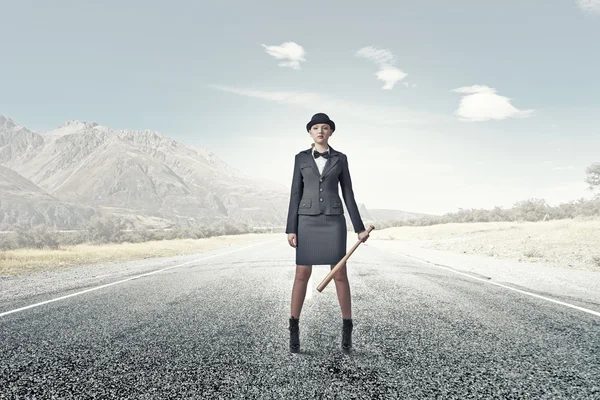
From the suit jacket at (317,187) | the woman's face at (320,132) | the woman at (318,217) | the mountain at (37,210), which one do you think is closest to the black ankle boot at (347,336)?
the woman at (318,217)

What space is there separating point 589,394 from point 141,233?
152 ft

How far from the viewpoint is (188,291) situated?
747 cm

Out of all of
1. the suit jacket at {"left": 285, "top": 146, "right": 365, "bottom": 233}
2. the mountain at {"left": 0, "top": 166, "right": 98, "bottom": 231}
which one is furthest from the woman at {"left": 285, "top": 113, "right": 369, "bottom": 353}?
the mountain at {"left": 0, "top": 166, "right": 98, "bottom": 231}

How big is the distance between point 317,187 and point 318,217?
0.94 ft

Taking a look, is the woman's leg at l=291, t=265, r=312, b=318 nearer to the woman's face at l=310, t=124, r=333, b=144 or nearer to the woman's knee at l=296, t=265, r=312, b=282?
the woman's knee at l=296, t=265, r=312, b=282

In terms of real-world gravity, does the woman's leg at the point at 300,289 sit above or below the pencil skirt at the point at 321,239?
below

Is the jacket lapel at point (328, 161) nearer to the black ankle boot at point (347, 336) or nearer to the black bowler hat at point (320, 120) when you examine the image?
the black bowler hat at point (320, 120)

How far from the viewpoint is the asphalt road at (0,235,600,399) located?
9.59ft

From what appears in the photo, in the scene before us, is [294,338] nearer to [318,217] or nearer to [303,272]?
[303,272]

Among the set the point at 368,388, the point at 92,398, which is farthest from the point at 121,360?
the point at 368,388

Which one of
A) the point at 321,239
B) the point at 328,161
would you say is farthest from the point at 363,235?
the point at 328,161

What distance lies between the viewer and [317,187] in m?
4.00

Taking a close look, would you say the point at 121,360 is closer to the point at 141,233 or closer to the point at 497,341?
the point at 497,341

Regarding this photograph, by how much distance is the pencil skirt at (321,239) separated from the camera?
3955 mm
